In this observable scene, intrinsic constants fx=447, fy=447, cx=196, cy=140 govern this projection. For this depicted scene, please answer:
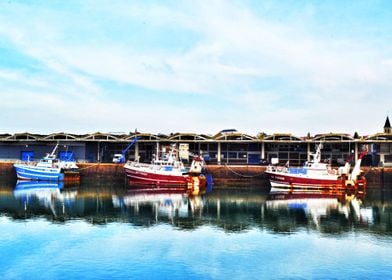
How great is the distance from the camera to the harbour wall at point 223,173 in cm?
4562

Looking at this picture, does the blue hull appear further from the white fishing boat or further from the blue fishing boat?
the white fishing boat

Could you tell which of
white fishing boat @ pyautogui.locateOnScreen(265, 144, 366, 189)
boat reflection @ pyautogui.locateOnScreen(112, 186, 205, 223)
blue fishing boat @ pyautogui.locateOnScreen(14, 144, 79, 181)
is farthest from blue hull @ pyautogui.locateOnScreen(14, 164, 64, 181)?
white fishing boat @ pyautogui.locateOnScreen(265, 144, 366, 189)

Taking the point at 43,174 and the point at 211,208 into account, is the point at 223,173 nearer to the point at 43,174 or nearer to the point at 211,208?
the point at 211,208

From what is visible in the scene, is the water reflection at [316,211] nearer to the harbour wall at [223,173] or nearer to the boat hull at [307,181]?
the boat hull at [307,181]

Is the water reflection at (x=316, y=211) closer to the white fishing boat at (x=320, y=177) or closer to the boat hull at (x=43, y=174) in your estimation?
the white fishing boat at (x=320, y=177)

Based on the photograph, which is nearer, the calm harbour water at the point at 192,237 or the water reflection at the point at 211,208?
the calm harbour water at the point at 192,237

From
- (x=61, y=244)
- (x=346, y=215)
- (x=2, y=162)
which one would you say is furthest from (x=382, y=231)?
(x=2, y=162)

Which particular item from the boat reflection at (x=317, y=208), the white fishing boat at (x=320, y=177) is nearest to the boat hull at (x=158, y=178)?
the white fishing boat at (x=320, y=177)

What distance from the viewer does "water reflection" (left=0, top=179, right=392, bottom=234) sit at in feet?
79.3

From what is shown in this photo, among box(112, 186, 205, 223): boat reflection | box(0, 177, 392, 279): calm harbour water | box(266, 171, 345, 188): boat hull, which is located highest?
box(266, 171, 345, 188): boat hull

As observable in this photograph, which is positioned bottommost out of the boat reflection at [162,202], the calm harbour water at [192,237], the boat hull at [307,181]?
the calm harbour water at [192,237]

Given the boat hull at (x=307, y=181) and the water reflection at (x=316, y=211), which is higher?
the boat hull at (x=307, y=181)

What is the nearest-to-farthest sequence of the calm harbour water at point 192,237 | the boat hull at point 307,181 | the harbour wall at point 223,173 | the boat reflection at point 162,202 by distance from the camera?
the calm harbour water at point 192,237, the boat reflection at point 162,202, the boat hull at point 307,181, the harbour wall at point 223,173

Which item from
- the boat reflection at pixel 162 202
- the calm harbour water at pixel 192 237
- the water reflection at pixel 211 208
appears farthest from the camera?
the boat reflection at pixel 162 202
